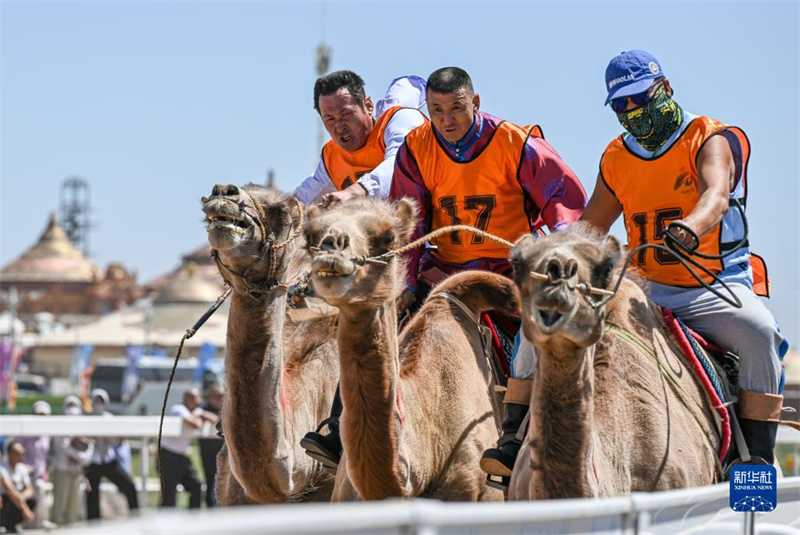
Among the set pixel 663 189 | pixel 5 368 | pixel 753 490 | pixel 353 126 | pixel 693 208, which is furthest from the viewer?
pixel 5 368

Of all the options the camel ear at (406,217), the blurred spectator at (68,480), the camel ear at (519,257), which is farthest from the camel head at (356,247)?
the blurred spectator at (68,480)

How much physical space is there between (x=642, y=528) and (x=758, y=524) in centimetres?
116

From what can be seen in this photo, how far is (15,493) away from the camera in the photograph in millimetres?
13766

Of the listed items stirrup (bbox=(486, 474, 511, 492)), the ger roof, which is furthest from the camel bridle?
the ger roof

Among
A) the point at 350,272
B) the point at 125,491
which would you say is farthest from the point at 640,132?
the point at 125,491

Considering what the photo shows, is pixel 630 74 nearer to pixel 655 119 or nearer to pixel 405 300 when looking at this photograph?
pixel 655 119

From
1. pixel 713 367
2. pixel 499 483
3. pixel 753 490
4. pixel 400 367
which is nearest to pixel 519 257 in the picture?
pixel 753 490

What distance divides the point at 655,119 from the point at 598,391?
4.90ft

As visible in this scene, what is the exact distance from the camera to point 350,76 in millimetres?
8227

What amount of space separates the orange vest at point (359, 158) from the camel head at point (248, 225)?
1719mm

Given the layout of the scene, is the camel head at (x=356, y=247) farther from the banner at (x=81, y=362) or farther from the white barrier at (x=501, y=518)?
the banner at (x=81, y=362)

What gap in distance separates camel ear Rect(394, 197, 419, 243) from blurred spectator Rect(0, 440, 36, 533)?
9091 mm

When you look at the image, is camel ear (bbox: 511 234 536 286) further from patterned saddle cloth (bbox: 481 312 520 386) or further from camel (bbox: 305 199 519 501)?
patterned saddle cloth (bbox: 481 312 520 386)

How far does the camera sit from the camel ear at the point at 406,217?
559 cm
